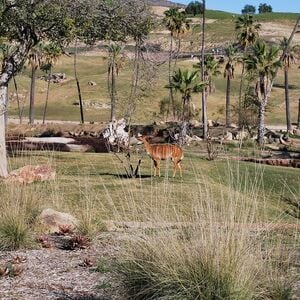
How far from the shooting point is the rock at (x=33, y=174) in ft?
56.6

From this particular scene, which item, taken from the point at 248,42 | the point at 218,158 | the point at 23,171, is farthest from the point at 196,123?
the point at 23,171

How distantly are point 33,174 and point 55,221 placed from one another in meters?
5.91

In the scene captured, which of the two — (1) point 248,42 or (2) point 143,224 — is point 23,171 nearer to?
(2) point 143,224

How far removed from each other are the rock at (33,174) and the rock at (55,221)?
13.9 feet

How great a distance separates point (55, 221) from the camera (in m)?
12.2

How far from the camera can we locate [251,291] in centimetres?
606

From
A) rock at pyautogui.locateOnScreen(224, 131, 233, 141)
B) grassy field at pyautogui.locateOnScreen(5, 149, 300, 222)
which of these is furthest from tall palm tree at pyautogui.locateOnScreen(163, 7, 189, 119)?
grassy field at pyautogui.locateOnScreen(5, 149, 300, 222)

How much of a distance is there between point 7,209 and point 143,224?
10.3 ft

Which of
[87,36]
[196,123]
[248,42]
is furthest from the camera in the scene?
[248,42]

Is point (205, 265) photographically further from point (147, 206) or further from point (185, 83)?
point (185, 83)

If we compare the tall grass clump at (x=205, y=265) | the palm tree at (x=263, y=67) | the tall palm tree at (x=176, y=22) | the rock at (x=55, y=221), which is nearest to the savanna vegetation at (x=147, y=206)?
the tall grass clump at (x=205, y=265)

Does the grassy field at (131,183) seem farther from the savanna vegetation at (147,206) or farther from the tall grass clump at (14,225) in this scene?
the tall grass clump at (14,225)

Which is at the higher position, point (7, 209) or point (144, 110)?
point (7, 209)

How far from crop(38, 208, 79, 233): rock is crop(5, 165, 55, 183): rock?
13.9 ft
